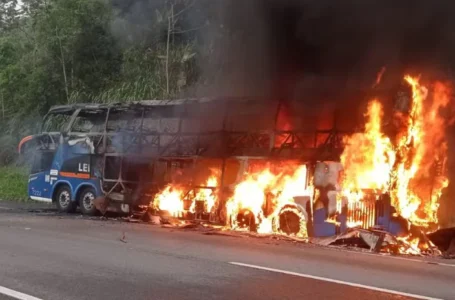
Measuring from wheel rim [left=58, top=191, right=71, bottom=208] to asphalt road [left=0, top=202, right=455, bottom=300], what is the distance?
4665 millimetres

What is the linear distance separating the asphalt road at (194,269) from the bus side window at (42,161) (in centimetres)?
525

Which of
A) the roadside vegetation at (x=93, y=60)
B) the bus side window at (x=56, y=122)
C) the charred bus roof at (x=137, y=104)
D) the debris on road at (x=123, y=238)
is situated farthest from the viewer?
the roadside vegetation at (x=93, y=60)

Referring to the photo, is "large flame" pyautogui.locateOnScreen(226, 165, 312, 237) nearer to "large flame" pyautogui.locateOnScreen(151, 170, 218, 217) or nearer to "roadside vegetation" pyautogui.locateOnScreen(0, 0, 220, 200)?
"large flame" pyautogui.locateOnScreen(151, 170, 218, 217)

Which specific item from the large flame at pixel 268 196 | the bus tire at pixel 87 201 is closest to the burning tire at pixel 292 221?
the large flame at pixel 268 196

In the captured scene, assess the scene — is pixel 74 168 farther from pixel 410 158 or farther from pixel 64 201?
pixel 410 158

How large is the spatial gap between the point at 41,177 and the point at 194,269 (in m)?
9.82

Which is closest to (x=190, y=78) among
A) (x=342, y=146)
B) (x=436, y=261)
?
(x=342, y=146)

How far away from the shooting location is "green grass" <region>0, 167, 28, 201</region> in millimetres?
20828

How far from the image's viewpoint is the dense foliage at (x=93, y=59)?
69.6ft

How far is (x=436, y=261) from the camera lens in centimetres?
891

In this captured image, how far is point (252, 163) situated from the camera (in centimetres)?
1240

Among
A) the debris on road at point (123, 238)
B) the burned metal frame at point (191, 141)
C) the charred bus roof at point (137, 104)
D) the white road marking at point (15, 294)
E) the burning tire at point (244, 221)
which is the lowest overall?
the white road marking at point (15, 294)

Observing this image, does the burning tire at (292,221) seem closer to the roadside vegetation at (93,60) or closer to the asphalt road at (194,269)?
the asphalt road at (194,269)

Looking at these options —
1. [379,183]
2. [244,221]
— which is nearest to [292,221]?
[244,221]
